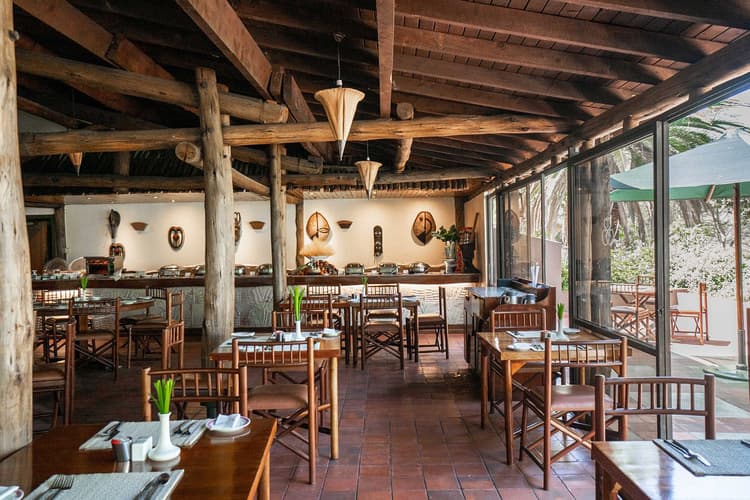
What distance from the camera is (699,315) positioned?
389cm

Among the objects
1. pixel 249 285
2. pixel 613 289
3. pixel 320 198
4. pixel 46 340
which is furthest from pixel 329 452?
pixel 320 198

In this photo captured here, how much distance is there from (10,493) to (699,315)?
4335mm

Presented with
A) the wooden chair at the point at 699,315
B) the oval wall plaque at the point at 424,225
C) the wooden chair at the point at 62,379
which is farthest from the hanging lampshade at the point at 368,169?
the oval wall plaque at the point at 424,225

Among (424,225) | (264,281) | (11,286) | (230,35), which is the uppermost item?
(230,35)

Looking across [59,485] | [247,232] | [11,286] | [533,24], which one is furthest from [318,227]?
[59,485]

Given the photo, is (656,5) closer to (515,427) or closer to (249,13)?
(249,13)

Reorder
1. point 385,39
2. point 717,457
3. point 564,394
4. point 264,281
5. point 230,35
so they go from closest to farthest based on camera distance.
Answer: point 717,457
point 385,39
point 564,394
point 230,35
point 264,281

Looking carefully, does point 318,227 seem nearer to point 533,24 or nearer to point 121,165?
point 121,165

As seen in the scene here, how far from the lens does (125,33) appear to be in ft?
14.9

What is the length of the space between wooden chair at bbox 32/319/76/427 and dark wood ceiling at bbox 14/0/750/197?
2.46 m

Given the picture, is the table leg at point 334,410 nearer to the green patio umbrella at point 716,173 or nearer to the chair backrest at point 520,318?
the chair backrest at point 520,318

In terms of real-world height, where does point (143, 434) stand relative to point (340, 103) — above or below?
below

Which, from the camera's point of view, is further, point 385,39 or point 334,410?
point 334,410

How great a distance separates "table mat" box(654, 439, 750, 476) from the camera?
4.96 feet
